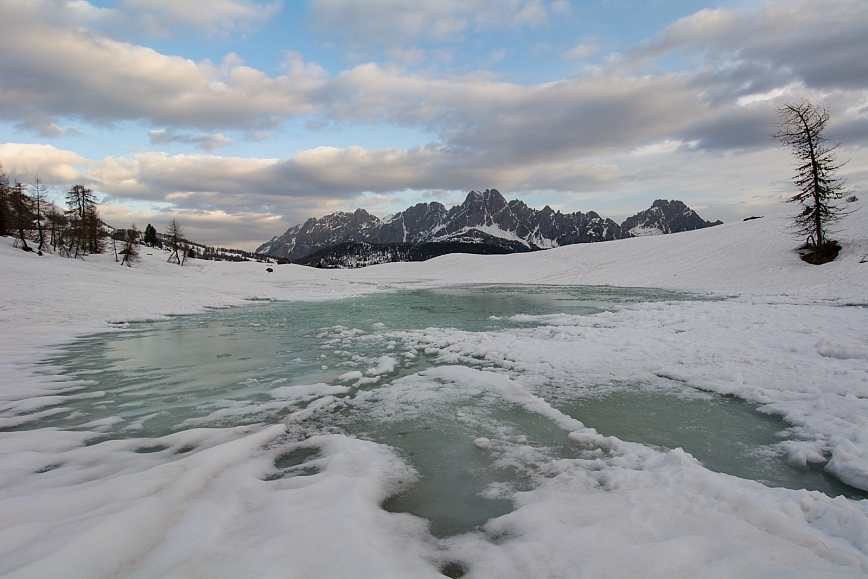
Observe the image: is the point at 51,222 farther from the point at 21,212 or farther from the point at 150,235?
the point at 150,235

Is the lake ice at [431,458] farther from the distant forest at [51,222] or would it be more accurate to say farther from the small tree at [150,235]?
the small tree at [150,235]

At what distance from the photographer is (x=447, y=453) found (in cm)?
421

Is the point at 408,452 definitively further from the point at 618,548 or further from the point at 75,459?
the point at 75,459

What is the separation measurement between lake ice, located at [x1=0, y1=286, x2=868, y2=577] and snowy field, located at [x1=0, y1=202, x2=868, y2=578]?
0.02 m

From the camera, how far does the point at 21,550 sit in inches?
93.7

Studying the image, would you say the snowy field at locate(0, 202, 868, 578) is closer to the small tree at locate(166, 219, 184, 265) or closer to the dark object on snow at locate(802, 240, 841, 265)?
the dark object on snow at locate(802, 240, 841, 265)

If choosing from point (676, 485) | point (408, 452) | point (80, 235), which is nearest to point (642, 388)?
point (676, 485)

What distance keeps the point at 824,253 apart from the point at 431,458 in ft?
102

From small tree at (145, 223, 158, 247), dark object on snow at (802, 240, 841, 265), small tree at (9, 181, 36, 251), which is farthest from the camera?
small tree at (145, 223, 158, 247)

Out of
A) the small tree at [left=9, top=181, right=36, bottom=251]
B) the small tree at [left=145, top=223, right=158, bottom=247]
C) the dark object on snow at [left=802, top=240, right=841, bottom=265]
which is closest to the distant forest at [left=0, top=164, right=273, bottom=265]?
the small tree at [left=9, top=181, right=36, bottom=251]

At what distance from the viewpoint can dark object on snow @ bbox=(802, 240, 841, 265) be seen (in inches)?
912

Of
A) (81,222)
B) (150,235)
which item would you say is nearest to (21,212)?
(81,222)

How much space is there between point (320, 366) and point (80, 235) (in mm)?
53373

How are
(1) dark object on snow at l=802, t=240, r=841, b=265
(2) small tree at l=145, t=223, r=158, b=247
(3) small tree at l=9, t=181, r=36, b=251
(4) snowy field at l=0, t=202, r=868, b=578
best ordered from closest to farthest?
(4) snowy field at l=0, t=202, r=868, b=578, (1) dark object on snow at l=802, t=240, r=841, b=265, (3) small tree at l=9, t=181, r=36, b=251, (2) small tree at l=145, t=223, r=158, b=247
